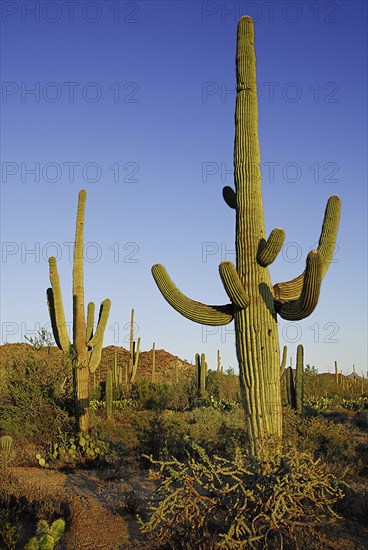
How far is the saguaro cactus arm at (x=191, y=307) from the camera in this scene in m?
8.22

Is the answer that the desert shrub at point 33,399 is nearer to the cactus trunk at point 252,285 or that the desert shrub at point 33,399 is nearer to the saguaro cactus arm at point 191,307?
the saguaro cactus arm at point 191,307

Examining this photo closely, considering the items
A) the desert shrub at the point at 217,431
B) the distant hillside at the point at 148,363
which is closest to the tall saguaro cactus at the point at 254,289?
the desert shrub at the point at 217,431

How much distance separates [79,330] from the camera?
46.0 feet

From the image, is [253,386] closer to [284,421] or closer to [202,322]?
[202,322]

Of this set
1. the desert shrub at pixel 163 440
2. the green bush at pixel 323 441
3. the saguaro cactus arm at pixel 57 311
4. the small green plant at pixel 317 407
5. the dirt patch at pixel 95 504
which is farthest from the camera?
the small green plant at pixel 317 407

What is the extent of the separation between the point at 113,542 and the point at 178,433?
6.10m

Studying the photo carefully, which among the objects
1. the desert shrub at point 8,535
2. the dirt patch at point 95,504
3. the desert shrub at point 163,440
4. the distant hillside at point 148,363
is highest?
the distant hillside at point 148,363

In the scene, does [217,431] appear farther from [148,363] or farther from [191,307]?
[148,363]

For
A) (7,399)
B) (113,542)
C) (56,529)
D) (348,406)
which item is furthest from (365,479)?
(348,406)

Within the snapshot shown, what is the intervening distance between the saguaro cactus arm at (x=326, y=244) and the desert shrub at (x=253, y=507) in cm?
247

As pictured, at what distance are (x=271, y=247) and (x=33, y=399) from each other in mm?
8522

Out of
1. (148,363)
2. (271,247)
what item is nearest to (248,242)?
(271,247)

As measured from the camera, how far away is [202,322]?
326 inches

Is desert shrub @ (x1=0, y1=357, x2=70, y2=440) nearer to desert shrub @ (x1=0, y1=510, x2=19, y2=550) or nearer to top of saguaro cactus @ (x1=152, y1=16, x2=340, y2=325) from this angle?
desert shrub @ (x1=0, y1=510, x2=19, y2=550)
